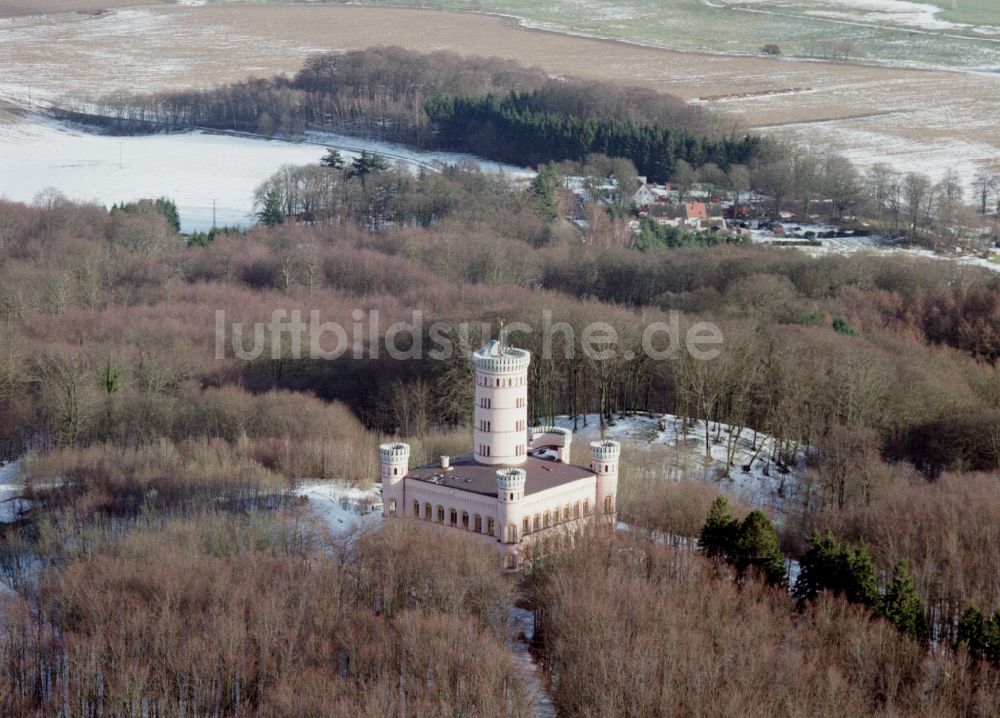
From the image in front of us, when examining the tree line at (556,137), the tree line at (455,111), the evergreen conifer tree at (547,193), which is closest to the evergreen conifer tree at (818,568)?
the evergreen conifer tree at (547,193)

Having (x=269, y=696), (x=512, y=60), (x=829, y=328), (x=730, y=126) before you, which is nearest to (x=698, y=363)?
(x=829, y=328)

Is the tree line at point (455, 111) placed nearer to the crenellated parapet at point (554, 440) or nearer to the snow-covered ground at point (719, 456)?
the snow-covered ground at point (719, 456)

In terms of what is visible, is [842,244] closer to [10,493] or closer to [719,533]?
[719,533]

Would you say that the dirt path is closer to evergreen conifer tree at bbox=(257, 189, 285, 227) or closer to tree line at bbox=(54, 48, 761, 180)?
evergreen conifer tree at bbox=(257, 189, 285, 227)

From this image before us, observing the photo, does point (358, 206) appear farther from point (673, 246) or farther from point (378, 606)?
point (378, 606)

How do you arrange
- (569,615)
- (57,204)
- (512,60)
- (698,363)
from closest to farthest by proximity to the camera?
(569,615)
(698,363)
(57,204)
(512,60)

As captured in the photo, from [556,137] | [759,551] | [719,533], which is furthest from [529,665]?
[556,137]
